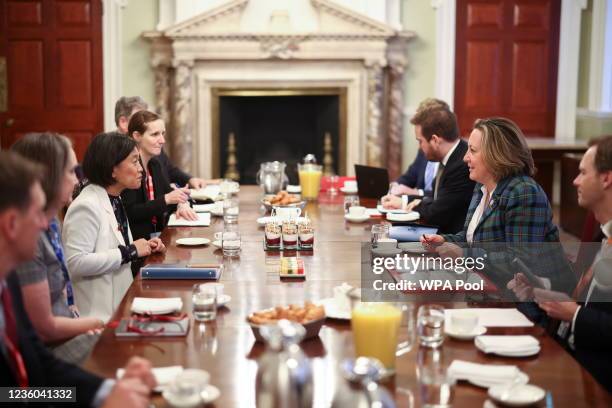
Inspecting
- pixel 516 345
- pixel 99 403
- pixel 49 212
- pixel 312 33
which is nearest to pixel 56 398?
pixel 99 403

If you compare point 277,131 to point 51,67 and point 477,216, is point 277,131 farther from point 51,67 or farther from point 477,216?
point 477,216

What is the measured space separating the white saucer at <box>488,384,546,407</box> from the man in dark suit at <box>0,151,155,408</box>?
67cm

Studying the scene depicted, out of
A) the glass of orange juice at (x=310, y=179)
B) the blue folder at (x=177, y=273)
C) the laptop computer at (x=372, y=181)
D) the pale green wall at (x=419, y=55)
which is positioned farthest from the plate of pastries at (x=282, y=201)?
the pale green wall at (x=419, y=55)

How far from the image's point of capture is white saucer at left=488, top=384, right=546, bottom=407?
1.65 m

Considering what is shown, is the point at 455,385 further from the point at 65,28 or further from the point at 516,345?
the point at 65,28

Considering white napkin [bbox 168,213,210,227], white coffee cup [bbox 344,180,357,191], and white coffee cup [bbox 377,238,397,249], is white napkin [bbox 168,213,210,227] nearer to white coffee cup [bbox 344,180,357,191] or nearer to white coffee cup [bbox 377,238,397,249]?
white coffee cup [bbox 377,238,397,249]

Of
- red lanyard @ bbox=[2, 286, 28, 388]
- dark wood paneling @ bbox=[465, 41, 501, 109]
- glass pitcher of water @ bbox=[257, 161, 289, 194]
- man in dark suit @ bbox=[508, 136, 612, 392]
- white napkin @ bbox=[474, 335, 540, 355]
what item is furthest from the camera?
dark wood paneling @ bbox=[465, 41, 501, 109]

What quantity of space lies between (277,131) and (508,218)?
5.19m

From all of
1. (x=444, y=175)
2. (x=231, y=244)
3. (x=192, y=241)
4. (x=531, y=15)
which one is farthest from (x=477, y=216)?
(x=531, y=15)

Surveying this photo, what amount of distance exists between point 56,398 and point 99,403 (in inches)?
4.5

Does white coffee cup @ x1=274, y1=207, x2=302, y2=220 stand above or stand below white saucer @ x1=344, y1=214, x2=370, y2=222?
above

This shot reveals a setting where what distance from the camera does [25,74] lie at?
7289 mm

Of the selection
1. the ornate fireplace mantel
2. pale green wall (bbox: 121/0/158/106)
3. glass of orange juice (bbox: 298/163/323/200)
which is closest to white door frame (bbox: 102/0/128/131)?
pale green wall (bbox: 121/0/158/106)

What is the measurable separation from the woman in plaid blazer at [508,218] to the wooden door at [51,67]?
4.84 metres
